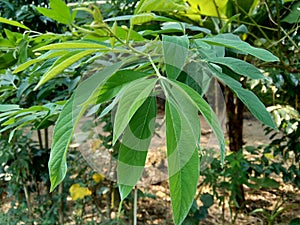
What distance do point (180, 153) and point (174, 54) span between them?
0.25ft

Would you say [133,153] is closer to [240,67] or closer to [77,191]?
[240,67]

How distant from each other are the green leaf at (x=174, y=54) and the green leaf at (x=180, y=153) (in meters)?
0.02

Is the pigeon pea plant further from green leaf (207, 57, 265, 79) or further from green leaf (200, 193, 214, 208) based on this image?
green leaf (200, 193, 214, 208)

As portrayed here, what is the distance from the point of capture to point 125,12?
0.92 m

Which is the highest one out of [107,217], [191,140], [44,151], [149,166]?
[191,140]

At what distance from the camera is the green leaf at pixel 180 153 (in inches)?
8.9

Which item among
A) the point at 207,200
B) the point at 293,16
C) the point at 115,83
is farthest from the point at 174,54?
the point at 207,200

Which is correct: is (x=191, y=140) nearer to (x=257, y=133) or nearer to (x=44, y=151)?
(x=44, y=151)

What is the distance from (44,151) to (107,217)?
12.4 inches

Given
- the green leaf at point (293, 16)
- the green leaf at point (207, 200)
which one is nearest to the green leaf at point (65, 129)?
the green leaf at point (293, 16)

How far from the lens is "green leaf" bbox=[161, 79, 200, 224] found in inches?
8.9

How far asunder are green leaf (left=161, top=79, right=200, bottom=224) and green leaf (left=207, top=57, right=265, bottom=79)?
74 mm

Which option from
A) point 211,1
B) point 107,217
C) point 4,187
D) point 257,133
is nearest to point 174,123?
point 211,1

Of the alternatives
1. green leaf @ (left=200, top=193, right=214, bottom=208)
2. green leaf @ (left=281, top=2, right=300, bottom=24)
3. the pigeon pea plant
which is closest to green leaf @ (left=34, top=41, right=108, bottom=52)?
the pigeon pea plant
